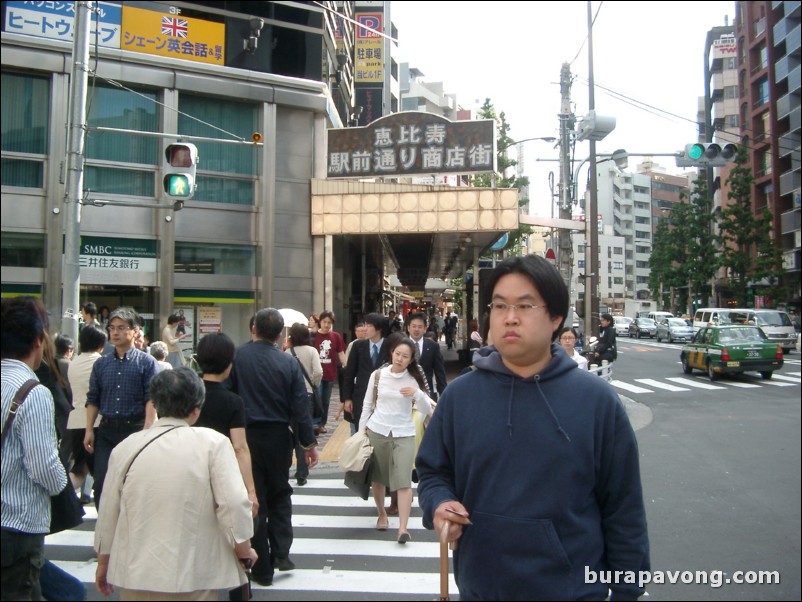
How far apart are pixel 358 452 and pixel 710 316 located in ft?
12.2

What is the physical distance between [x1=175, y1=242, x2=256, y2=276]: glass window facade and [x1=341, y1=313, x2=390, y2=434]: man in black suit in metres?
9.23

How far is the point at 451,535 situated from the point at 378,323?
208 inches

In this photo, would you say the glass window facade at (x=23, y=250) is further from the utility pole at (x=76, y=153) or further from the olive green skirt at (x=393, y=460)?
the olive green skirt at (x=393, y=460)

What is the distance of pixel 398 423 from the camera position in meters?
5.84

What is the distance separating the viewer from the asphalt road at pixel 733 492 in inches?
62.3

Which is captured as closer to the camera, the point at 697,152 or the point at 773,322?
the point at 773,322

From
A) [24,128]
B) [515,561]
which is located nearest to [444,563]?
[515,561]

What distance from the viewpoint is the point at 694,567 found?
412 centimetres

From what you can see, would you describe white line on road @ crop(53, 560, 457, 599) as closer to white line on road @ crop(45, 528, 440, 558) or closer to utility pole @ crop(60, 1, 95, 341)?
white line on road @ crop(45, 528, 440, 558)

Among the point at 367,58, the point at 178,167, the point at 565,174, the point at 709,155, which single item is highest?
the point at 367,58

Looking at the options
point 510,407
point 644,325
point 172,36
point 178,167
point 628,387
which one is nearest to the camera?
point 510,407

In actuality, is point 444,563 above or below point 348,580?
above

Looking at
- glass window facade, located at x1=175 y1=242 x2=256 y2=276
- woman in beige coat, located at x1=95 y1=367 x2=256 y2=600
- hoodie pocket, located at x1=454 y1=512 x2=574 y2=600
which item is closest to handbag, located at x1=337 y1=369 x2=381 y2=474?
woman in beige coat, located at x1=95 y1=367 x2=256 y2=600

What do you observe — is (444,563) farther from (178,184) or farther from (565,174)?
(565,174)
